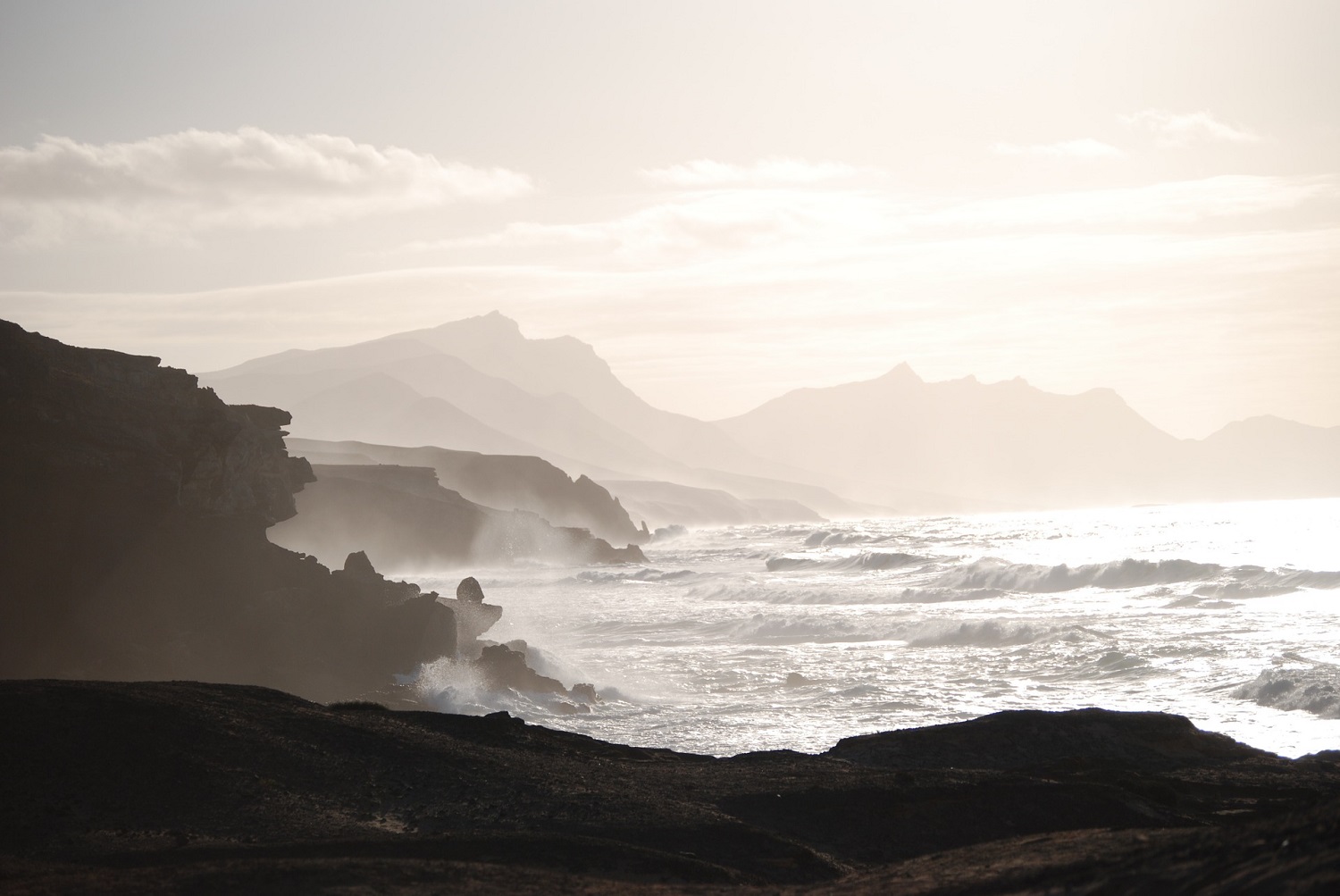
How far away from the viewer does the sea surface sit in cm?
2248

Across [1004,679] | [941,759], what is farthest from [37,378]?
[1004,679]

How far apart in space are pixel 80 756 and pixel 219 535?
56.2ft

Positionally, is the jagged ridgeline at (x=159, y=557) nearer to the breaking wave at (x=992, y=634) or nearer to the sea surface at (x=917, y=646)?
the sea surface at (x=917, y=646)

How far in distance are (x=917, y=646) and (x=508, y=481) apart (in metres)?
67.1

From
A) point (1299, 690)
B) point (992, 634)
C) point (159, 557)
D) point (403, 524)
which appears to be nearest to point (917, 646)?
point (992, 634)

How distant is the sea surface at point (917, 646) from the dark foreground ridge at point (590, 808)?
5.76 m

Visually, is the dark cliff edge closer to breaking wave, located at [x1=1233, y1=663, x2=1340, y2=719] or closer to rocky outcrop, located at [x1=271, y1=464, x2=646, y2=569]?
breaking wave, located at [x1=1233, y1=663, x2=1340, y2=719]

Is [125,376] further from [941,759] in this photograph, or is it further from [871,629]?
[871,629]

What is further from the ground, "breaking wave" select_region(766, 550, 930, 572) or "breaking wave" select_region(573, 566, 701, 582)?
"breaking wave" select_region(766, 550, 930, 572)

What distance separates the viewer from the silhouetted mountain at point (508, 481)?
93.6m

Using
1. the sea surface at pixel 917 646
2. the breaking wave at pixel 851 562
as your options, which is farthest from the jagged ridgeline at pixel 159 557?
the breaking wave at pixel 851 562

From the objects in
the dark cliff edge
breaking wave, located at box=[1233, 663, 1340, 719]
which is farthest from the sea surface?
the dark cliff edge

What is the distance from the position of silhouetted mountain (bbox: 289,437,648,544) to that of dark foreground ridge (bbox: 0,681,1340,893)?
257 ft

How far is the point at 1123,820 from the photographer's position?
468 inches
